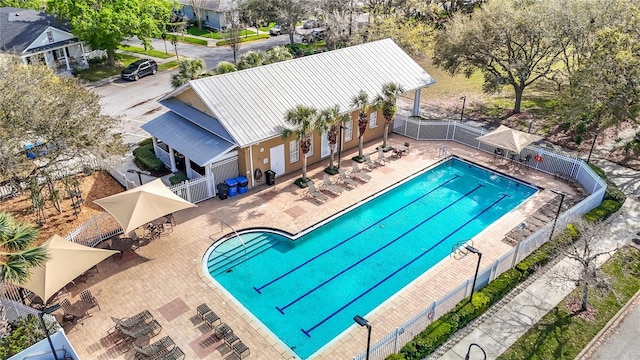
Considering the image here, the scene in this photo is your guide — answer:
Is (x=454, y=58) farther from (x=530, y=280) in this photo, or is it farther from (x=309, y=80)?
(x=530, y=280)

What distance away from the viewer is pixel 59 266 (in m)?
17.3

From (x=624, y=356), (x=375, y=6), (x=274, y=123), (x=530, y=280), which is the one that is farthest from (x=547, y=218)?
(x=375, y=6)

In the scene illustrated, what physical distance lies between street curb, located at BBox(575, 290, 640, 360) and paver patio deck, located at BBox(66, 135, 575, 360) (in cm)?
496

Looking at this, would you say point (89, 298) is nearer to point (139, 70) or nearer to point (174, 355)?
point (174, 355)

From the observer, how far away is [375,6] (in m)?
52.4

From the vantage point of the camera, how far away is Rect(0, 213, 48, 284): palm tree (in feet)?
43.7

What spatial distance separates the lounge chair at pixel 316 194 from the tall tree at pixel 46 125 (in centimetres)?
1003

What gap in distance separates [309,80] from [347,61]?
400 centimetres

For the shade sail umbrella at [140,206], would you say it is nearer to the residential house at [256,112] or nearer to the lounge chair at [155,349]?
the residential house at [256,112]

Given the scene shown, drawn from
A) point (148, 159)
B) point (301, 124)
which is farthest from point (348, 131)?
point (148, 159)

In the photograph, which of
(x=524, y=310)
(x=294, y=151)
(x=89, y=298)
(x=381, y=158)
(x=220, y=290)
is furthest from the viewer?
(x=381, y=158)

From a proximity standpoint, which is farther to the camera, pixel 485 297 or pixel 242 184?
pixel 242 184

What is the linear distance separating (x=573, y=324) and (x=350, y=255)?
943 cm

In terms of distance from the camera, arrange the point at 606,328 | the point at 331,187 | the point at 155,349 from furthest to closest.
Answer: the point at 331,187
the point at 606,328
the point at 155,349
